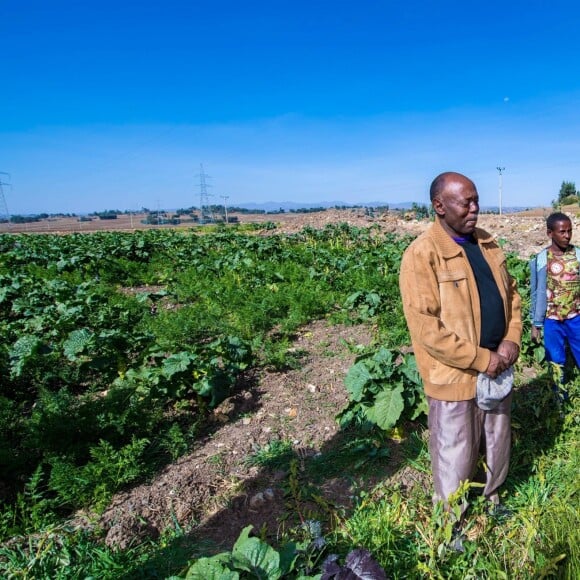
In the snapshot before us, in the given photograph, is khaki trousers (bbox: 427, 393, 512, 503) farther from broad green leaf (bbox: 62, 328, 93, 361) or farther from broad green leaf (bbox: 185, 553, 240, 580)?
broad green leaf (bbox: 62, 328, 93, 361)

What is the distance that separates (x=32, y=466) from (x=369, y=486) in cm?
234

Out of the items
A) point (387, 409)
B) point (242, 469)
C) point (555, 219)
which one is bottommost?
point (242, 469)

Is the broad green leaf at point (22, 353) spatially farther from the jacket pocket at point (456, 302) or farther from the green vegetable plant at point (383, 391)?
the jacket pocket at point (456, 302)

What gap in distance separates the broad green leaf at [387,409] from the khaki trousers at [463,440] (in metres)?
0.68

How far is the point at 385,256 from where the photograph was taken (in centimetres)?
930

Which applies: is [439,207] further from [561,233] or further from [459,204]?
[561,233]

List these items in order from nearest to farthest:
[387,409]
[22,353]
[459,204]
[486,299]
Answer: [459,204] → [486,299] → [387,409] → [22,353]

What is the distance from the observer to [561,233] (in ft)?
10.5

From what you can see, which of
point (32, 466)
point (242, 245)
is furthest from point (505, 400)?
point (242, 245)

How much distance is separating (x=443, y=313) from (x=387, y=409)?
3.93 feet

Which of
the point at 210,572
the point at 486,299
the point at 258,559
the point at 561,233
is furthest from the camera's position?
the point at 561,233

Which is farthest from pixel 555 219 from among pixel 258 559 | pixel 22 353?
pixel 22 353

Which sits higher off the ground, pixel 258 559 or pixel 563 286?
pixel 563 286

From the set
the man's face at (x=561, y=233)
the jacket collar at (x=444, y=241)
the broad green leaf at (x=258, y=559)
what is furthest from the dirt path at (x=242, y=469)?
the man's face at (x=561, y=233)
